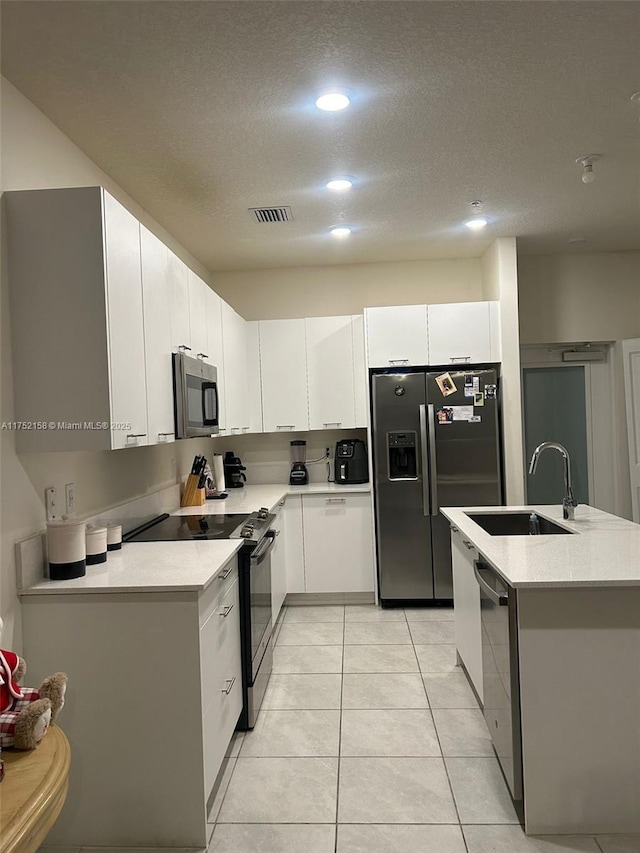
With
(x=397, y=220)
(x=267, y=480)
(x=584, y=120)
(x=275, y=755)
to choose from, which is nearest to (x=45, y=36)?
(x=584, y=120)

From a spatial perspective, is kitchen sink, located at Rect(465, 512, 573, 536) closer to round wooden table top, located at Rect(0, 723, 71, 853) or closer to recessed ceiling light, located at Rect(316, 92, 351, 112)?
recessed ceiling light, located at Rect(316, 92, 351, 112)

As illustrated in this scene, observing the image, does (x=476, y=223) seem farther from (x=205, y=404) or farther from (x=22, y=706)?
(x=22, y=706)

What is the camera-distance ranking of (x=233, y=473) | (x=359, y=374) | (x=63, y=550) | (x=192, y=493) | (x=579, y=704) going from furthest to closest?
(x=233, y=473) < (x=359, y=374) < (x=192, y=493) < (x=63, y=550) < (x=579, y=704)

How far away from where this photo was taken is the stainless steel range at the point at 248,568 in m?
2.85

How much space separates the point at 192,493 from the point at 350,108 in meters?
2.54

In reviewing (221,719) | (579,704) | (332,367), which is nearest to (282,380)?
(332,367)

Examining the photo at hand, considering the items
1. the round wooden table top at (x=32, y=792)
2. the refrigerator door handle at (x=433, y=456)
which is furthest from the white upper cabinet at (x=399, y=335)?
the round wooden table top at (x=32, y=792)

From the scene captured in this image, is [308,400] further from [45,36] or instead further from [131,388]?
[45,36]

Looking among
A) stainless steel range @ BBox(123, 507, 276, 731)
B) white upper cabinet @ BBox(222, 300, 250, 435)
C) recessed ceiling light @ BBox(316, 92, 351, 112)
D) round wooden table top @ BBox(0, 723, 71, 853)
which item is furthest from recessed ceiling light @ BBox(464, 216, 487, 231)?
round wooden table top @ BBox(0, 723, 71, 853)

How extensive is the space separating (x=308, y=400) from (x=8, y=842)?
13.4 feet

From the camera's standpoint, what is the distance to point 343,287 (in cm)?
532

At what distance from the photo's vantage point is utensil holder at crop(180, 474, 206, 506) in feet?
13.6

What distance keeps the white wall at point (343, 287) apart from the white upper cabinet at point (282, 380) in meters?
0.35

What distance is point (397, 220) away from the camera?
4.14 metres
